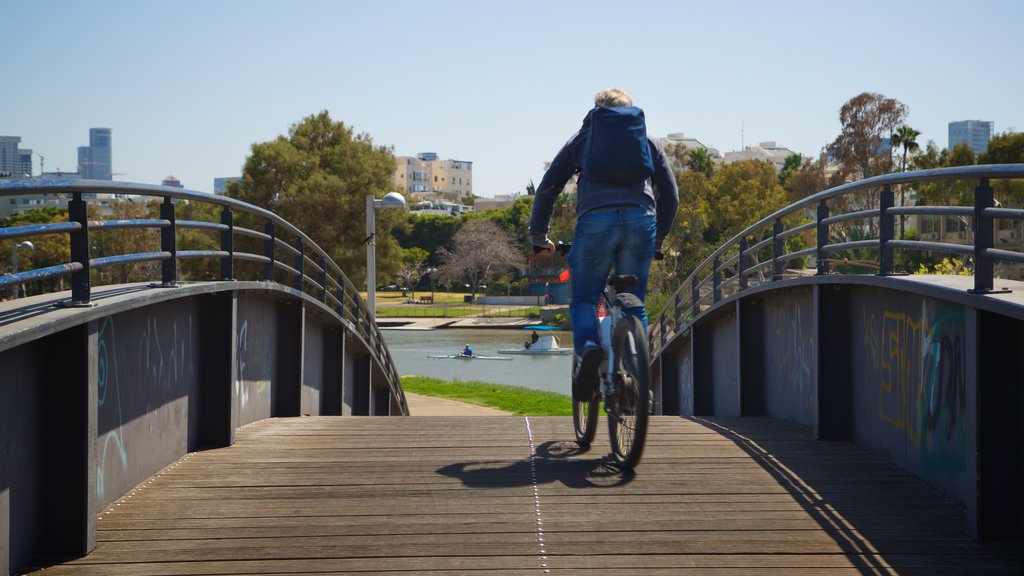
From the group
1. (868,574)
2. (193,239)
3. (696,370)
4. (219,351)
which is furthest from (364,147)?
(868,574)

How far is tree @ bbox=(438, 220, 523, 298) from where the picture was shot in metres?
100

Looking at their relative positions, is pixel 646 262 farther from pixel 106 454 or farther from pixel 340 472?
pixel 106 454

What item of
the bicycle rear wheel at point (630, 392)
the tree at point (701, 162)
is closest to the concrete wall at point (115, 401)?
the bicycle rear wheel at point (630, 392)

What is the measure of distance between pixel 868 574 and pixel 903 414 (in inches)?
75.3

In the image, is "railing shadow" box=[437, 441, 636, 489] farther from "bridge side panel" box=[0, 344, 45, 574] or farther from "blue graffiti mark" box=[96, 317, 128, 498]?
"bridge side panel" box=[0, 344, 45, 574]

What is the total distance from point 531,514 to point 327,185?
1755 inches

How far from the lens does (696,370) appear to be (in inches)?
459

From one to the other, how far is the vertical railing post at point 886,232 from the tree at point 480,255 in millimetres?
90608

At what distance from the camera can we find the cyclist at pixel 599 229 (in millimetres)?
6352

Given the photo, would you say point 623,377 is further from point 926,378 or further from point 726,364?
point 726,364

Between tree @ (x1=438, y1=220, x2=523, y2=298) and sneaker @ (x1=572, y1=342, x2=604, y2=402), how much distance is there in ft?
297

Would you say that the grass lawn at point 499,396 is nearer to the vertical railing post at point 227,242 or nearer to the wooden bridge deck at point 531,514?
the vertical railing post at point 227,242

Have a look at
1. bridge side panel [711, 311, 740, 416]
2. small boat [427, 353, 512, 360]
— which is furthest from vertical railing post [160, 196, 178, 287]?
small boat [427, 353, 512, 360]

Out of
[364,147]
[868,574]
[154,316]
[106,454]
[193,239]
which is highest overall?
[364,147]
